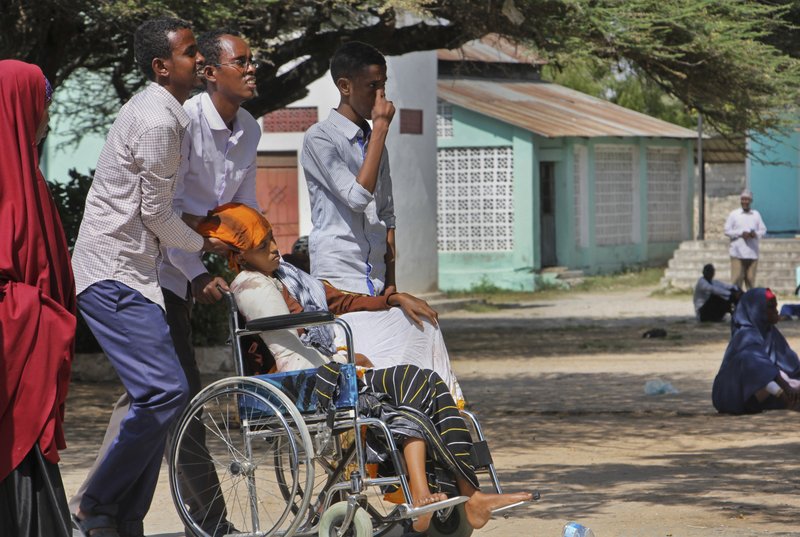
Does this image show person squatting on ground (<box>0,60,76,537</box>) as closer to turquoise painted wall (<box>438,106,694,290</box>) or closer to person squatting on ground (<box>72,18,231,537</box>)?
person squatting on ground (<box>72,18,231,537</box>)

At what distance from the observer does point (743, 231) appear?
71.4 ft

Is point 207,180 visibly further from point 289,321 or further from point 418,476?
point 418,476

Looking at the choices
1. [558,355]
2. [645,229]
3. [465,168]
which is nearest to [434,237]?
[465,168]

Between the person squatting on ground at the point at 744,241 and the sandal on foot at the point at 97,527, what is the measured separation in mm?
17834

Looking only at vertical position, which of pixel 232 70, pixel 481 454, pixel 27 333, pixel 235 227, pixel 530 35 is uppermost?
pixel 530 35

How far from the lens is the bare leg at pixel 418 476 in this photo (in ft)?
16.7

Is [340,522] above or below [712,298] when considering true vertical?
above

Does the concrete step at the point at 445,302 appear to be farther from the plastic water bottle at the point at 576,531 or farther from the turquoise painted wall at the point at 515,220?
the plastic water bottle at the point at 576,531

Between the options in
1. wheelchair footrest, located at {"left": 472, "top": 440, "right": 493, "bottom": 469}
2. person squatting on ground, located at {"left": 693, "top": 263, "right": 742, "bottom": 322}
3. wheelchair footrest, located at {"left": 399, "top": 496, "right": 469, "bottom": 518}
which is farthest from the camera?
person squatting on ground, located at {"left": 693, "top": 263, "right": 742, "bottom": 322}

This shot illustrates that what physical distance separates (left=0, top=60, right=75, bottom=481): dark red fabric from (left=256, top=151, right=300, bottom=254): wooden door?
16.6 m

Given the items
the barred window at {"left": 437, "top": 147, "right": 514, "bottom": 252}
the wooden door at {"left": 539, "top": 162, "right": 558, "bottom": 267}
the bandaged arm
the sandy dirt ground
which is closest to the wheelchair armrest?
the bandaged arm

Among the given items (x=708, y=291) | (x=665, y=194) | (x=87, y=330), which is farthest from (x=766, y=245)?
(x=87, y=330)

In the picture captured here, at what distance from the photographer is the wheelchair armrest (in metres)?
5.05

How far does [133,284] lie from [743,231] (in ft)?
58.5
